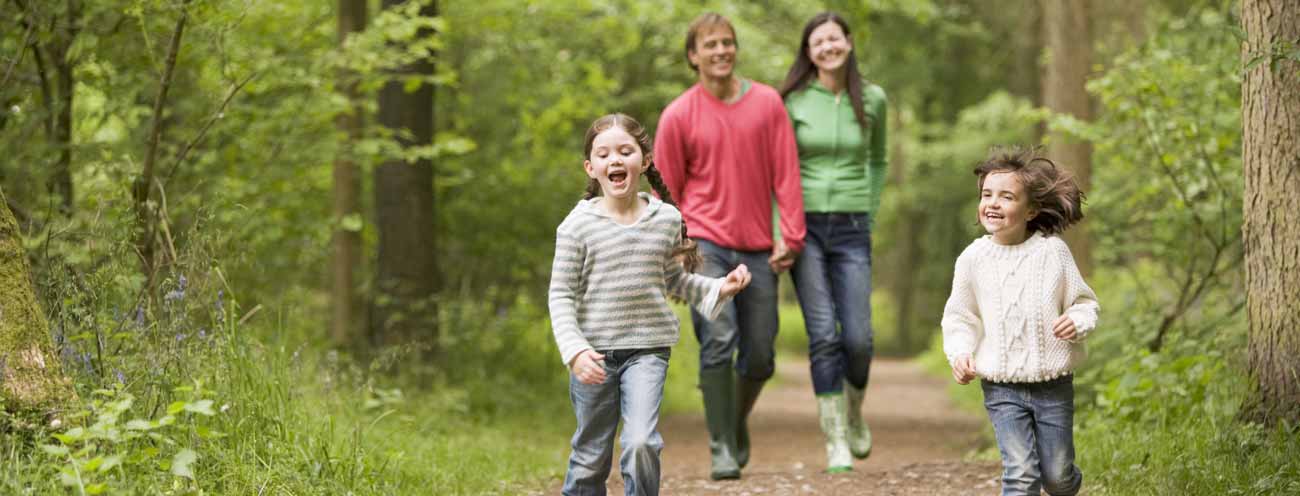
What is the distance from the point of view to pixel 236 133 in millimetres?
9016

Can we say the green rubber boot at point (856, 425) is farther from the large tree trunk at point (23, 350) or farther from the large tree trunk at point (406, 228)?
the large tree trunk at point (406, 228)

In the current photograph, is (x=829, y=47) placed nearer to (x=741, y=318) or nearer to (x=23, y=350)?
(x=741, y=318)

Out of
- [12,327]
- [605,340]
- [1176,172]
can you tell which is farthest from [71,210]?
[1176,172]

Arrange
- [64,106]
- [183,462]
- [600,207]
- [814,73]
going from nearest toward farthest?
[183,462], [600,207], [814,73], [64,106]

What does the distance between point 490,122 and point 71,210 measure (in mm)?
5790

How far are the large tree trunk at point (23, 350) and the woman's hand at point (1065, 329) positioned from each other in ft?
10.8

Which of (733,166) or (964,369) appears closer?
(964,369)

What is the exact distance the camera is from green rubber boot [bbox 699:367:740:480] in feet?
20.6

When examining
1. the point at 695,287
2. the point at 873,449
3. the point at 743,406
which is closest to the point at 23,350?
the point at 695,287

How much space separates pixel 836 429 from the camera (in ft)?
21.2

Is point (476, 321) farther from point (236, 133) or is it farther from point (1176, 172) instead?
point (1176, 172)

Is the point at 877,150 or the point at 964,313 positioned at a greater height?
the point at 877,150

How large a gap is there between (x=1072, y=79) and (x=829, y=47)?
672 cm

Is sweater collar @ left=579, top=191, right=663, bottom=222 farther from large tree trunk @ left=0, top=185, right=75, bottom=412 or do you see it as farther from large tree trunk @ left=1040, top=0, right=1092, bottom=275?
large tree trunk @ left=1040, top=0, right=1092, bottom=275
